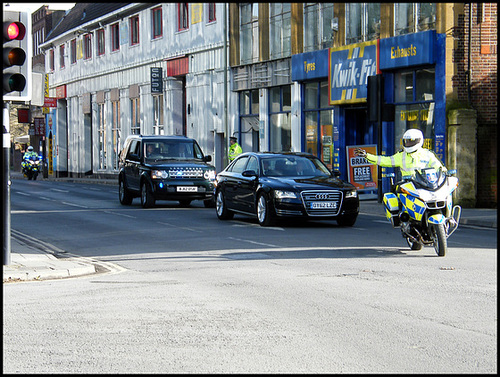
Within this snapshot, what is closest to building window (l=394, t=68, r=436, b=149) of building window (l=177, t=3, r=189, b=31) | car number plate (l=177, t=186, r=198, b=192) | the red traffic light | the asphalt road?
car number plate (l=177, t=186, r=198, b=192)

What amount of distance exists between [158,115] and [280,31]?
13838 mm

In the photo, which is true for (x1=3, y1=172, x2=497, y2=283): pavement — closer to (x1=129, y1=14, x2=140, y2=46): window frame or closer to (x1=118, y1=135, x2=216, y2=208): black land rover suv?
(x1=118, y1=135, x2=216, y2=208): black land rover suv

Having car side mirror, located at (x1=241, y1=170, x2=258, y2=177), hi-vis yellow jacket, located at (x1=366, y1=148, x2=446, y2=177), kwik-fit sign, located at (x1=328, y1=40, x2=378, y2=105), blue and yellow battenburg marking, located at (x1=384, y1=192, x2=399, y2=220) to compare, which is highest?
kwik-fit sign, located at (x1=328, y1=40, x2=378, y2=105)

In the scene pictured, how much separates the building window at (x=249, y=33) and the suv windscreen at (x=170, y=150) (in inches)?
448

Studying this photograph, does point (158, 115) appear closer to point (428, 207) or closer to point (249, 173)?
point (249, 173)

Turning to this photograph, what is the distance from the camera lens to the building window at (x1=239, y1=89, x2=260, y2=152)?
120ft

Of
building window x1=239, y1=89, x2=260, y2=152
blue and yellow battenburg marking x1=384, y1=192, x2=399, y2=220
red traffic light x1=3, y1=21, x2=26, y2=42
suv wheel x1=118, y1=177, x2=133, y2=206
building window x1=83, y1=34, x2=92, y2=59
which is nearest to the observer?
red traffic light x1=3, y1=21, x2=26, y2=42

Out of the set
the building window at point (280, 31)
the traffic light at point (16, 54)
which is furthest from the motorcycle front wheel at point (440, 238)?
the building window at point (280, 31)

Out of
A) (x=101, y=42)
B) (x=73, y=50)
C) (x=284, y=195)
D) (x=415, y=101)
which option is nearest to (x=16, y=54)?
(x=284, y=195)

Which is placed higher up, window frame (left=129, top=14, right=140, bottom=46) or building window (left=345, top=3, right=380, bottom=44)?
window frame (left=129, top=14, right=140, bottom=46)

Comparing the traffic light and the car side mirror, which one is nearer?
the traffic light

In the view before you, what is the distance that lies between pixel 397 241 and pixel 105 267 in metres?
5.30

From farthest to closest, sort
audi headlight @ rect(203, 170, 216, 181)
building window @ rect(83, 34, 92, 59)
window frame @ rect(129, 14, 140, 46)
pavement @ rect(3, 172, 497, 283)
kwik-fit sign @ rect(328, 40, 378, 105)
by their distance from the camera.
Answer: building window @ rect(83, 34, 92, 59) < window frame @ rect(129, 14, 140, 46) < kwik-fit sign @ rect(328, 40, 378, 105) < audi headlight @ rect(203, 170, 216, 181) < pavement @ rect(3, 172, 497, 283)

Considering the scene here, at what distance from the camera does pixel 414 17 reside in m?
26.5
